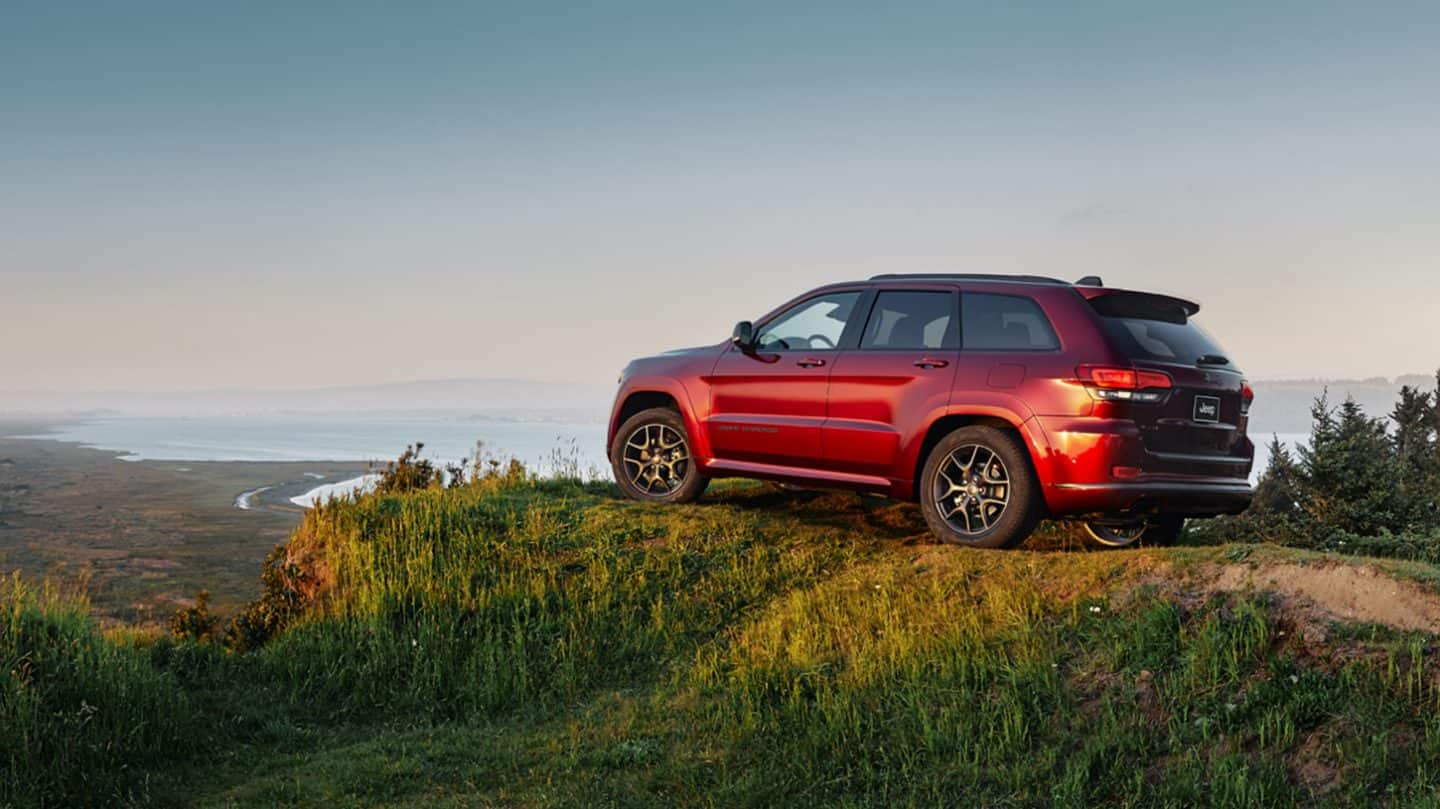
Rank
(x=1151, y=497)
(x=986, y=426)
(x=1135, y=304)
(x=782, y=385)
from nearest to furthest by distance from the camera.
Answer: (x=1151, y=497) → (x=1135, y=304) → (x=986, y=426) → (x=782, y=385)

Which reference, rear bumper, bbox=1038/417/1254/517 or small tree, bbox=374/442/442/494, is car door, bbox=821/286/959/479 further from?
small tree, bbox=374/442/442/494

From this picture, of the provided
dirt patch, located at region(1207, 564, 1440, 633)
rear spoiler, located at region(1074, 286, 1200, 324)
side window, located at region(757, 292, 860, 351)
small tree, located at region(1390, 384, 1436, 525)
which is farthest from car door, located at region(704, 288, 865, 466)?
small tree, located at region(1390, 384, 1436, 525)

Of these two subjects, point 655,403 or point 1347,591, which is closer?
point 1347,591

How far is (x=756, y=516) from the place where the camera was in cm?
1174

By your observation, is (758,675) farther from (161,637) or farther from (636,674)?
(161,637)

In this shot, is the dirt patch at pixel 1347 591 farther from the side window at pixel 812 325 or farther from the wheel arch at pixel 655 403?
the wheel arch at pixel 655 403

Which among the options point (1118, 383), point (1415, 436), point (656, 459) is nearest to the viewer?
point (1118, 383)

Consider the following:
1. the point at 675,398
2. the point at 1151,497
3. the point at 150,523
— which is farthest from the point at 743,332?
the point at 150,523

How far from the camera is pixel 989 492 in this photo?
9047mm

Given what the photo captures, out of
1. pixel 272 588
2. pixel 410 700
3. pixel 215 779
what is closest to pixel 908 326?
pixel 410 700

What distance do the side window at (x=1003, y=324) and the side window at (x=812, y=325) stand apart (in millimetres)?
1310

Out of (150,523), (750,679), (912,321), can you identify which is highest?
(912,321)

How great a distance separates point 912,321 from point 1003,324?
0.98 m

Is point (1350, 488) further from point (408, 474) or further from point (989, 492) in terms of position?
point (408, 474)
